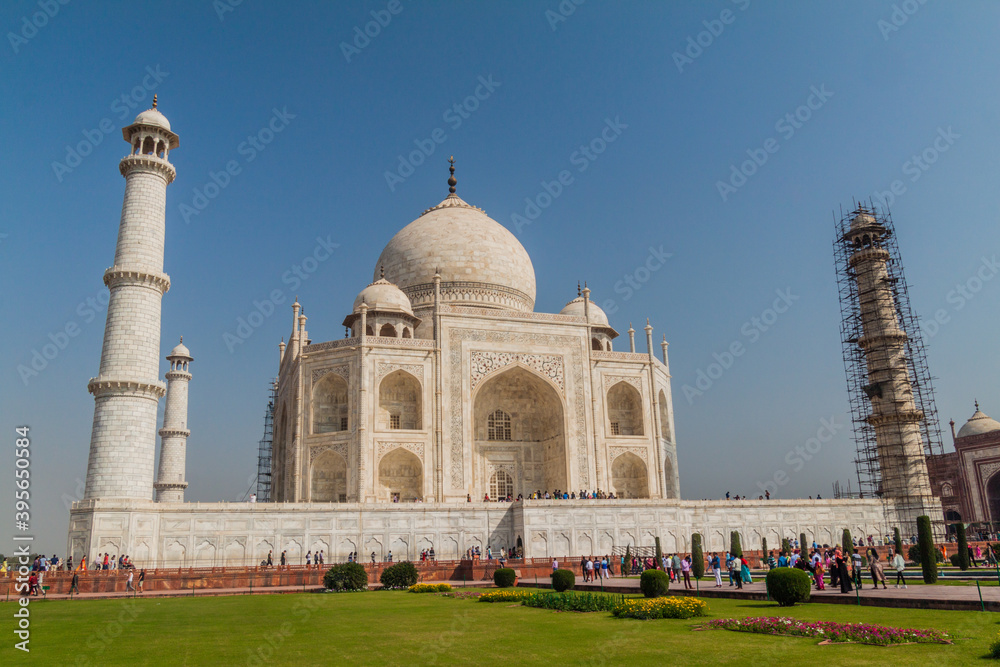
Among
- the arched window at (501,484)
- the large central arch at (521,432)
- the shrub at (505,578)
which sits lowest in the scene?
the shrub at (505,578)

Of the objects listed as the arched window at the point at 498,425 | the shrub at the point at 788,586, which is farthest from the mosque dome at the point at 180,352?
the shrub at the point at 788,586

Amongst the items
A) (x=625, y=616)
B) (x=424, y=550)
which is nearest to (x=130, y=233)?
(x=424, y=550)

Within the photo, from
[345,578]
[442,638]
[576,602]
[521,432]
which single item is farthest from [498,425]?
[442,638]

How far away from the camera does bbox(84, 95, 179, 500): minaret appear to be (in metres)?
21.4

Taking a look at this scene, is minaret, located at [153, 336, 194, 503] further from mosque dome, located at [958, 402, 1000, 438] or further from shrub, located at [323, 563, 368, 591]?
mosque dome, located at [958, 402, 1000, 438]

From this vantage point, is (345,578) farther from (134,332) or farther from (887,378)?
(887,378)

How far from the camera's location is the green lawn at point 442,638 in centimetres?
805

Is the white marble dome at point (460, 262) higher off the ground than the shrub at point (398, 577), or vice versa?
the white marble dome at point (460, 262)

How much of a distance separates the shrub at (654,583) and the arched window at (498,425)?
17.2 m

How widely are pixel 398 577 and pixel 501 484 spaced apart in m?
11.5

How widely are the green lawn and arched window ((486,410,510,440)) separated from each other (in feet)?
56.3

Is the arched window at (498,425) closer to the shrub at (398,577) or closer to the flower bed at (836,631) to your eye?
the shrub at (398,577)

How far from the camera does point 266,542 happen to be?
914 inches

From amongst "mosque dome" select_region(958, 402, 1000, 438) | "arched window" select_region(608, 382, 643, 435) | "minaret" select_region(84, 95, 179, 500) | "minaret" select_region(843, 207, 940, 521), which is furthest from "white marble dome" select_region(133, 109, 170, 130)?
"mosque dome" select_region(958, 402, 1000, 438)
